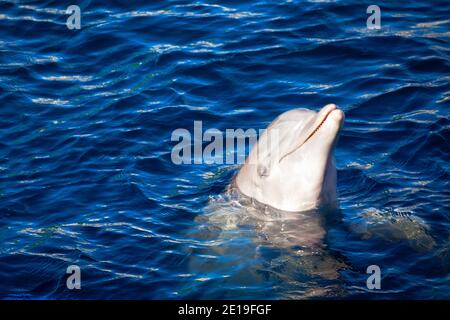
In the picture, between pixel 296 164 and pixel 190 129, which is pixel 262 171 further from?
pixel 190 129

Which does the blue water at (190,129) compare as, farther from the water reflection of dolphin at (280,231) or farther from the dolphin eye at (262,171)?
the dolphin eye at (262,171)

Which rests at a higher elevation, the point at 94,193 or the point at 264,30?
the point at 264,30

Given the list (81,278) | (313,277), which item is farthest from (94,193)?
(313,277)

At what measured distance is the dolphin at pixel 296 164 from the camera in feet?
28.5

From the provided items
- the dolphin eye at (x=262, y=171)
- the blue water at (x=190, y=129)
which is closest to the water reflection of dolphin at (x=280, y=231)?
the blue water at (x=190, y=129)

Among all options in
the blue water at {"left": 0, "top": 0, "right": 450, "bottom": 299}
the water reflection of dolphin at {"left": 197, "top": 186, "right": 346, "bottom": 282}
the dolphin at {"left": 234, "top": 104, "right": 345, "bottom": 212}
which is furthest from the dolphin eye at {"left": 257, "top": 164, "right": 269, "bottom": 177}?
the blue water at {"left": 0, "top": 0, "right": 450, "bottom": 299}

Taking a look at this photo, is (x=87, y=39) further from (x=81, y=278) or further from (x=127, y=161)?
(x=81, y=278)

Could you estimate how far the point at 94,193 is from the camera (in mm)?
10500

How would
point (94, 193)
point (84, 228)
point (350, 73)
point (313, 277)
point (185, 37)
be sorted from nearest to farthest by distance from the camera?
point (313, 277)
point (84, 228)
point (94, 193)
point (350, 73)
point (185, 37)

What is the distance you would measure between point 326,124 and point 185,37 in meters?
5.95

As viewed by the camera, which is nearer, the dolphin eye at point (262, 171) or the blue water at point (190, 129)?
the blue water at point (190, 129)

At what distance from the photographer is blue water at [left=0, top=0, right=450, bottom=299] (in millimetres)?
8688

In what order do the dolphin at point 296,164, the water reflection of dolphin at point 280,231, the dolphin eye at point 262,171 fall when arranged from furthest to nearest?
1. the dolphin eye at point 262,171
2. the dolphin at point 296,164
3. the water reflection of dolphin at point 280,231

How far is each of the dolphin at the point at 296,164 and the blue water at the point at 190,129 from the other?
0.43 m
